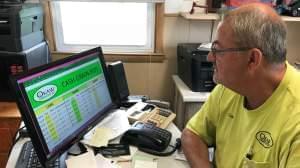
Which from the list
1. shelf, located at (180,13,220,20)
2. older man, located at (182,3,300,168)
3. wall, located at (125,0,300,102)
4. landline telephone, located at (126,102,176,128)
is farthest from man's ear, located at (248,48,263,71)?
wall, located at (125,0,300,102)

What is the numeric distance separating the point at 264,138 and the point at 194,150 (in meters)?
0.36

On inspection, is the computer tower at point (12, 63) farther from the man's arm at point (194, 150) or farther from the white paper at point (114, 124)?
the man's arm at point (194, 150)

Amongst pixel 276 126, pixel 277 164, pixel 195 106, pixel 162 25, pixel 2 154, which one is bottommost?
pixel 2 154

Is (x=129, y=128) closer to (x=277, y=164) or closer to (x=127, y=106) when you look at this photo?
(x=127, y=106)

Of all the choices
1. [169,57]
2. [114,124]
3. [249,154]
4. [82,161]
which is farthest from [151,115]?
[169,57]

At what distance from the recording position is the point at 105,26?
7.86ft

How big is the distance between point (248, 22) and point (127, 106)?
99 cm

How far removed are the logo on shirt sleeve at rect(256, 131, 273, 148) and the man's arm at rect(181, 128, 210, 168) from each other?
30cm

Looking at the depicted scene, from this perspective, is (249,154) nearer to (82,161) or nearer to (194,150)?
(194,150)

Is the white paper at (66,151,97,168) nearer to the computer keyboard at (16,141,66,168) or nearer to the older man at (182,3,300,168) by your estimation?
the computer keyboard at (16,141,66,168)

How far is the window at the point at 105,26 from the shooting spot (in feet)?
7.64

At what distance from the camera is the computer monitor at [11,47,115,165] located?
3.30 feet

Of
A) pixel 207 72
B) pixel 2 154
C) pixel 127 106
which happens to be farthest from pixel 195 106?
pixel 2 154

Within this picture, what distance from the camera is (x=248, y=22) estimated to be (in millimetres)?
995
